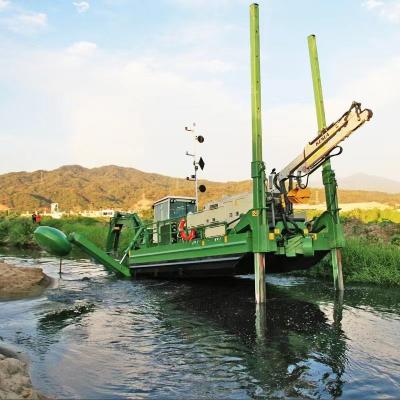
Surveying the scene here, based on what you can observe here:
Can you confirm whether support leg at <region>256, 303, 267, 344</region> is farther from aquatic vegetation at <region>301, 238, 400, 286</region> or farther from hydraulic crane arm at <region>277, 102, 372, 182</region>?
aquatic vegetation at <region>301, 238, 400, 286</region>

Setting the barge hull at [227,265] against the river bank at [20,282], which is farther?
the river bank at [20,282]

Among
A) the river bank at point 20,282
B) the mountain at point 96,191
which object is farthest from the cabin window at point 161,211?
the mountain at point 96,191

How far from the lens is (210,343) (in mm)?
7840

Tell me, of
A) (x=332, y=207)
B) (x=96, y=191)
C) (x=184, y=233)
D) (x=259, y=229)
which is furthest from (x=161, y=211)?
(x=96, y=191)

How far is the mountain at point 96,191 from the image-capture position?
88.1 meters

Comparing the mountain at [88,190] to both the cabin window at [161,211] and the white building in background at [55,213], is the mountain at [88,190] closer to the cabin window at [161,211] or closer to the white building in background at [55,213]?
the white building in background at [55,213]

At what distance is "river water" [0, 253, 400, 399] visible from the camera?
19.0ft

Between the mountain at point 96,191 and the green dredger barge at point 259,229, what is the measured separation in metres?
59.9

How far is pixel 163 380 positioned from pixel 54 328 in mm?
3694

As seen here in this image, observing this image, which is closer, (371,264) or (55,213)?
(371,264)

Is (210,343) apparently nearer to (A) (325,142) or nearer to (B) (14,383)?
(B) (14,383)

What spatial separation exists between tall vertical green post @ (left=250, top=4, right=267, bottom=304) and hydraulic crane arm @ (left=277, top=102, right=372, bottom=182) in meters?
1.44

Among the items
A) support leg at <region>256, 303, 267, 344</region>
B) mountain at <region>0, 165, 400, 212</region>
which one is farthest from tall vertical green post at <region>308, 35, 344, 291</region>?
mountain at <region>0, 165, 400, 212</region>

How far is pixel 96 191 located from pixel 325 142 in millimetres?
117915
